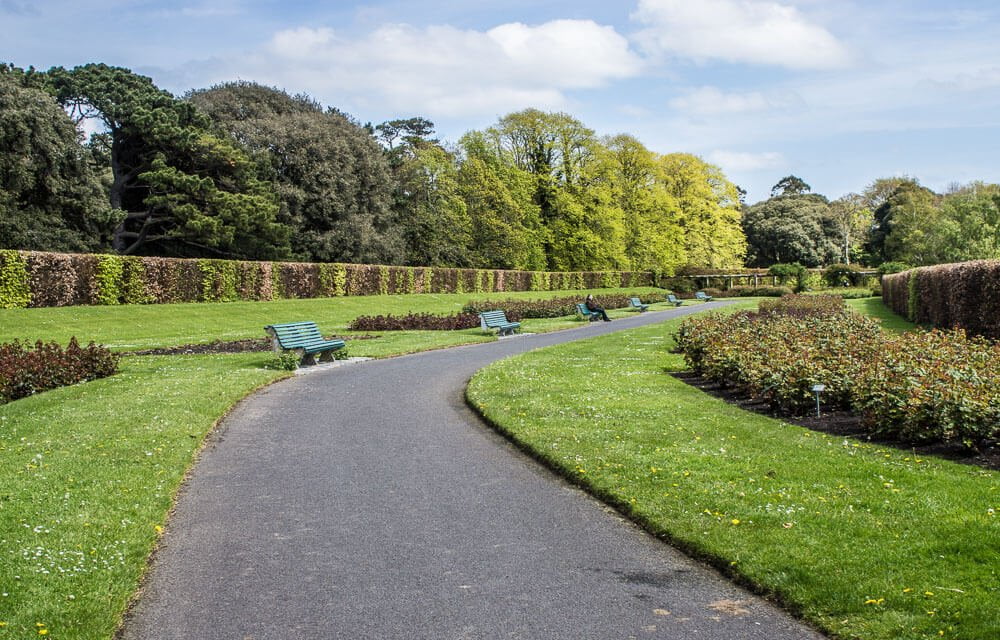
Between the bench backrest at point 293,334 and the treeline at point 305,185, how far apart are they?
66.6ft

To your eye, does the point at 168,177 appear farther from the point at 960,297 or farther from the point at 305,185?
the point at 960,297

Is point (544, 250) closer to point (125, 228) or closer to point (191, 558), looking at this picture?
point (125, 228)

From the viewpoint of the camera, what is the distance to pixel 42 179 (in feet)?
104

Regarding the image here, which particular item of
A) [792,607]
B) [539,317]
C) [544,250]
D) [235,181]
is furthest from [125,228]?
[792,607]

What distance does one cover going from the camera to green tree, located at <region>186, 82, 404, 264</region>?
43.5m

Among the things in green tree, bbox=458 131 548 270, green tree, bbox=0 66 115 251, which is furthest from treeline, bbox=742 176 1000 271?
green tree, bbox=0 66 115 251

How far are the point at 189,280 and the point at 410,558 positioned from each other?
26744mm

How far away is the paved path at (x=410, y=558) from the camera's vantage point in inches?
164

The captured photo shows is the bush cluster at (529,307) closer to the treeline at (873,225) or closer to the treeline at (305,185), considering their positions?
the treeline at (305,185)

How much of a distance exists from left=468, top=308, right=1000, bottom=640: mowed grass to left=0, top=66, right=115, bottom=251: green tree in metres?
27.7

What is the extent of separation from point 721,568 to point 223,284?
2876 cm

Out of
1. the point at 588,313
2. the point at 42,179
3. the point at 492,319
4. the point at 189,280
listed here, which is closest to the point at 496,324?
the point at 492,319

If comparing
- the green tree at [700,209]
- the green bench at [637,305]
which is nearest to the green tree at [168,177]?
the green bench at [637,305]

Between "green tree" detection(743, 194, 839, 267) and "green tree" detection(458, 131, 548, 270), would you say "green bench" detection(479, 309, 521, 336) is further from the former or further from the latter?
"green tree" detection(743, 194, 839, 267)
